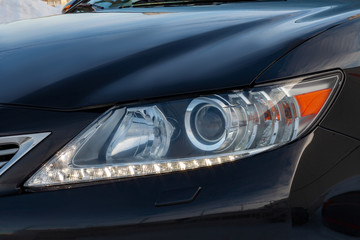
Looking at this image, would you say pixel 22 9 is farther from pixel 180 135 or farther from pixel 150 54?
pixel 180 135

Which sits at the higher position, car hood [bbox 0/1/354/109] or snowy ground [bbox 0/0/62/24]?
snowy ground [bbox 0/0/62/24]

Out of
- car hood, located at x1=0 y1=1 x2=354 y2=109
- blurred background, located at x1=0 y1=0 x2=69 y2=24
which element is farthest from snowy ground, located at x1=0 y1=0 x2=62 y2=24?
car hood, located at x1=0 y1=1 x2=354 y2=109

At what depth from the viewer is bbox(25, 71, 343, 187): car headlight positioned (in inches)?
50.8

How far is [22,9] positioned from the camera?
627 inches

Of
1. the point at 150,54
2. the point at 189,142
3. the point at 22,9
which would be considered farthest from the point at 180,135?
the point at 22,9

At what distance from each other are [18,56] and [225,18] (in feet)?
2.40

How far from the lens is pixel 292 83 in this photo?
1393mm

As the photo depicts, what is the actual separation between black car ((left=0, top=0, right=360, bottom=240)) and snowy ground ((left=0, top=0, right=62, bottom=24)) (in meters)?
14.6

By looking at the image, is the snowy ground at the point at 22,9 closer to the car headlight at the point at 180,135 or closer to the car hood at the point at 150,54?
the car hood at the point at 150,54

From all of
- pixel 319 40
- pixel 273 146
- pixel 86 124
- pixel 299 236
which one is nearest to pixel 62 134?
pixel 86 124

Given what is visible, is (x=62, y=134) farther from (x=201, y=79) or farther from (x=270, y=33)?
(x=270, y=33)

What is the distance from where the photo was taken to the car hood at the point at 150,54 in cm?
137

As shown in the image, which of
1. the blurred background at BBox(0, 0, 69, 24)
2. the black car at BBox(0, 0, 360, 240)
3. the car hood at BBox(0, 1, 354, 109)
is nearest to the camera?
the black car at BBox(0, 0, 360, 240)

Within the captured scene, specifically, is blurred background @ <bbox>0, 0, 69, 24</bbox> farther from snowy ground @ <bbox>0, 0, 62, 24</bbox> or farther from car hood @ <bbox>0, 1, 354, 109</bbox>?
car hood @ <bbox>0, 1, 354, 109</bbox>
